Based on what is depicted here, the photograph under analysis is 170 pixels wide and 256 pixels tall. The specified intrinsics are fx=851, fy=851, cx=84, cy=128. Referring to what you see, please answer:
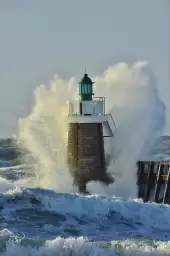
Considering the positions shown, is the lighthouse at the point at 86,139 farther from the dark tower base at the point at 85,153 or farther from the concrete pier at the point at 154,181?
the concrete pier at the point at 154,181

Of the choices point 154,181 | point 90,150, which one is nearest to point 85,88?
point 90,150

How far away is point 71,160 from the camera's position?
2800 centimetres

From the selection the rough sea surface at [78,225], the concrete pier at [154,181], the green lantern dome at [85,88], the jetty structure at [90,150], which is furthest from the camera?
the green lantern dome at [85,88]

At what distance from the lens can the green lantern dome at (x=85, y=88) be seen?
90.7 feet

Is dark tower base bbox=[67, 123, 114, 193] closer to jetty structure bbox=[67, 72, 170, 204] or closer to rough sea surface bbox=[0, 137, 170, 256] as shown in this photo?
jetty structure bbox=[67, 72, 170, 204]

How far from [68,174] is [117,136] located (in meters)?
3.03

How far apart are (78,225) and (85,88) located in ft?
29.0

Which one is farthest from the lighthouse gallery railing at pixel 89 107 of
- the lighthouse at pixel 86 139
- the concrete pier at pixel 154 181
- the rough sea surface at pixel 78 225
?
the rough sea surface at pixel 78 225

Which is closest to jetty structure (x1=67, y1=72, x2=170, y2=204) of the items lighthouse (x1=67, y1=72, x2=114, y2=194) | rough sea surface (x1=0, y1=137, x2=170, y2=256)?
lighthouse (x1=67, y1=72, x2=114, y2=194)

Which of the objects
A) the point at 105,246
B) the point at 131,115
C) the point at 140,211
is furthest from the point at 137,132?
the point at 105,246

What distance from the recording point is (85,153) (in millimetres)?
27422

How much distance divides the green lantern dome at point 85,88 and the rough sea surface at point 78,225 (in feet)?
18.8

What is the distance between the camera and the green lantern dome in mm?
27641

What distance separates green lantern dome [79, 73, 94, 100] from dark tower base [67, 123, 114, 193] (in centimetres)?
98
